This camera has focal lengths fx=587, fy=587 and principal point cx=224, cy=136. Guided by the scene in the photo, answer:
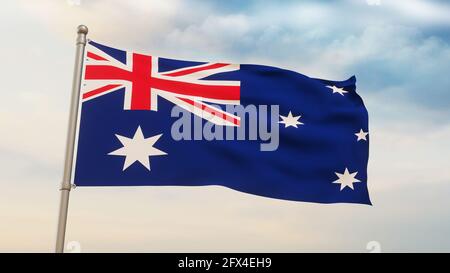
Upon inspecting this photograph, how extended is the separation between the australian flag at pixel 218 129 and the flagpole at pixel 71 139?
386mm

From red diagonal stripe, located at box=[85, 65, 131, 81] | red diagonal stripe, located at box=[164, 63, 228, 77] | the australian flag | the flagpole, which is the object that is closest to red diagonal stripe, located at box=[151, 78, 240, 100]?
the australian flag

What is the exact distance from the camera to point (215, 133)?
8.73 m

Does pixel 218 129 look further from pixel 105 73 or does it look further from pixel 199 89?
pixel 105 73

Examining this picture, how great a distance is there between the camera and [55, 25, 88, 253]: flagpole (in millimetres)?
7043

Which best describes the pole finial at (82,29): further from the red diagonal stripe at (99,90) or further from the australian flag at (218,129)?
the red diagonal stripe at (99,90)

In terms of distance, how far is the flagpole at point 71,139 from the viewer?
23.1 ft

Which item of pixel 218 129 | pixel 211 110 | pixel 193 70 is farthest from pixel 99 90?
pixel 218 129

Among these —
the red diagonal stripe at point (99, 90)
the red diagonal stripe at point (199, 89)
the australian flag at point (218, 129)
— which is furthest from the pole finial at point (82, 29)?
the red diagonal stripe at point (199, 89)

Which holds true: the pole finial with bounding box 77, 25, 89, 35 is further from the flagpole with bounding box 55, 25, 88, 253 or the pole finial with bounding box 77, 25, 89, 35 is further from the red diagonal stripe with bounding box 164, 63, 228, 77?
the red diagonal stripe with bounding box 164, 63, 228, 77

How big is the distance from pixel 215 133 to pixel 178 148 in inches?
27.6

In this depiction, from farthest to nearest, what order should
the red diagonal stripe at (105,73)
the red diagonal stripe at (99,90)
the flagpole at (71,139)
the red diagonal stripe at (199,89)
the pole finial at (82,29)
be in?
the red diagonal stripe at (199,89)
the red diagonal stripe at (105,73)
the red diagonal stripe at (99,90)
the pole finial at (82,29)
the flagpole at (71,139)
